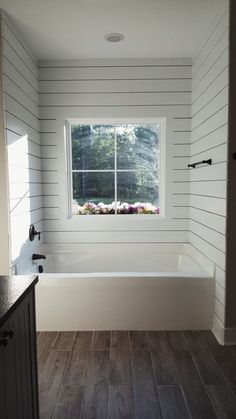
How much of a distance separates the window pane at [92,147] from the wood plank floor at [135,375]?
5.79ft

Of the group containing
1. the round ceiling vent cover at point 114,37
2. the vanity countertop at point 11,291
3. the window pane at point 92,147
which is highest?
the round ceiling vent cover at point 114,37

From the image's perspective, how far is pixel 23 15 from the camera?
230 centimetres

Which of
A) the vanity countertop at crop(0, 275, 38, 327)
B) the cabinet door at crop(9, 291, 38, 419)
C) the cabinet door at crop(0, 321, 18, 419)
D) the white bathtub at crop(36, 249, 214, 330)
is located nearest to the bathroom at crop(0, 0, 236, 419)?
the white bathtub at crop(36, 249, 214, 330)

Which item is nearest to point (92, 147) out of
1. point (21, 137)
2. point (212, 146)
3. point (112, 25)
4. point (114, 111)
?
point (114, 111)

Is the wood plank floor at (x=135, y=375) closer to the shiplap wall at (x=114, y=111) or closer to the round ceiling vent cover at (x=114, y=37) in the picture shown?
the shiplap wall at (x=114, y=111)

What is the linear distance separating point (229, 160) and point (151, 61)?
158 centimetres

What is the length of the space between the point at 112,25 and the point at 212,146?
4.13 feet

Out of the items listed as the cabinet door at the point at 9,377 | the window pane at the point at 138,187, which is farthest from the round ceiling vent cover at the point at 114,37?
the cabinet door at the point at 9,377

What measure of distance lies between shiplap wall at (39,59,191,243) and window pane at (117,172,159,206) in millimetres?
198

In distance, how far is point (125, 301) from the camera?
2498 millimetres

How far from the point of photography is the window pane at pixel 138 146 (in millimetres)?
3344

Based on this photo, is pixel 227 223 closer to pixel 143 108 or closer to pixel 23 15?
pixel 143 108

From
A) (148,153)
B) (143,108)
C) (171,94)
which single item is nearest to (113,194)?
(148,153)

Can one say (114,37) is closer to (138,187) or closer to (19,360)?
(138,187)
